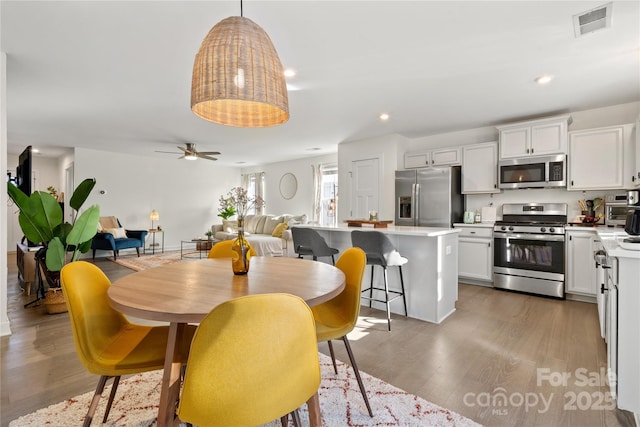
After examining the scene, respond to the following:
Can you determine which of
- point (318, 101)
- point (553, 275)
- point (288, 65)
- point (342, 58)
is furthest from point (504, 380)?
point (318, 101)

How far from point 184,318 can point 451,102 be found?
12.7 feet

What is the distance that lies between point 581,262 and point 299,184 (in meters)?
6.02

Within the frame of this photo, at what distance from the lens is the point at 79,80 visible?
3230 mm

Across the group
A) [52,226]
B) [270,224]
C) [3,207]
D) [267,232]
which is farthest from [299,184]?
[3,207]

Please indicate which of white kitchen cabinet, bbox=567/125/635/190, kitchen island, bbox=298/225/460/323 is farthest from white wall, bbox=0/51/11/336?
white kitchen cabinet, bbox=567/125/635/190

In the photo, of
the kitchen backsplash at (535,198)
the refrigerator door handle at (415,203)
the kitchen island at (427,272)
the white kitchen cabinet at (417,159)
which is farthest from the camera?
the white kitchen cabinet at (417,159)

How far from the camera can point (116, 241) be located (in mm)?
6547

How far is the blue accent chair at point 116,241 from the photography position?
632 cm

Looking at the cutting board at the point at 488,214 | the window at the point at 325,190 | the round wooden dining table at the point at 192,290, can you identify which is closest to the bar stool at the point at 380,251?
the round wooden dining table at the point at 192,290

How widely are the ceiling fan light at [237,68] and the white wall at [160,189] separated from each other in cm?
738

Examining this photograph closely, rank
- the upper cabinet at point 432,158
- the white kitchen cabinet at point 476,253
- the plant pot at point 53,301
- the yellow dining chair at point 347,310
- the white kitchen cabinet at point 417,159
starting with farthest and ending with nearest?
the white kitchen cabinet at point 417,159
the upper cabinet at point 432,158
the white kitchen cabinet at point 476,253
the plant pot at point 53,301
the yellow dining chair at point 347,310

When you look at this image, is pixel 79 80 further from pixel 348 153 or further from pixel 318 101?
pixel 348 153

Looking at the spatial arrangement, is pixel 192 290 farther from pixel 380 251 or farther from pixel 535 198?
pixel 535 198

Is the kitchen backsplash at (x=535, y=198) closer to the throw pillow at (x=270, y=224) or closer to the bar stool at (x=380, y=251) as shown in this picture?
the bar stool at (x=380, y=251)
